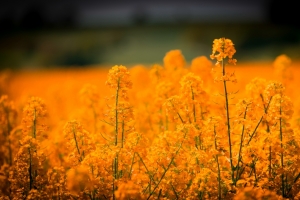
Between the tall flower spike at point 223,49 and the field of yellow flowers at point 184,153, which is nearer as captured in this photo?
the field of yellow flowers at point 184,153

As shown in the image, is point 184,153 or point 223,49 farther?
point 184,153

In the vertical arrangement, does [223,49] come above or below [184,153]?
above

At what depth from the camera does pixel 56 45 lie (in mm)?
32188

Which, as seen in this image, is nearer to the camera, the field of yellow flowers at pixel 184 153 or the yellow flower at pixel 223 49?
the field of yellow flowers at pixel 184 153

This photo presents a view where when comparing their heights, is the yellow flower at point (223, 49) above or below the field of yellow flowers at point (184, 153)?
above

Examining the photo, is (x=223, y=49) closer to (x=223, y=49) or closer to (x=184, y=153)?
(x=223, y=49)

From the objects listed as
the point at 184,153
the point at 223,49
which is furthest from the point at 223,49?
the point at 184,153

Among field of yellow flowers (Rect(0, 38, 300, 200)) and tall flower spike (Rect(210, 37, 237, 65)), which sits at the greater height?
tall flower spike (Rect(210, 37, 237, 65))

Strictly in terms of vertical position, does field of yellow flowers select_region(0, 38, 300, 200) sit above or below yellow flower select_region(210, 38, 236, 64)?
below

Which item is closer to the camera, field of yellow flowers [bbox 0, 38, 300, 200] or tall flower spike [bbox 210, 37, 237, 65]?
field of yellow flowers [bbox 0, 38, 300, 200]

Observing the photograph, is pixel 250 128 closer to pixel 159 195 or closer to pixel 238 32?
pixel 159 195

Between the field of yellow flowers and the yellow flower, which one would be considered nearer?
the field of yellow flowers

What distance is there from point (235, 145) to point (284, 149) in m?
0.72

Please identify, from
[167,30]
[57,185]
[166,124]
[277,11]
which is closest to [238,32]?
[277,11]
